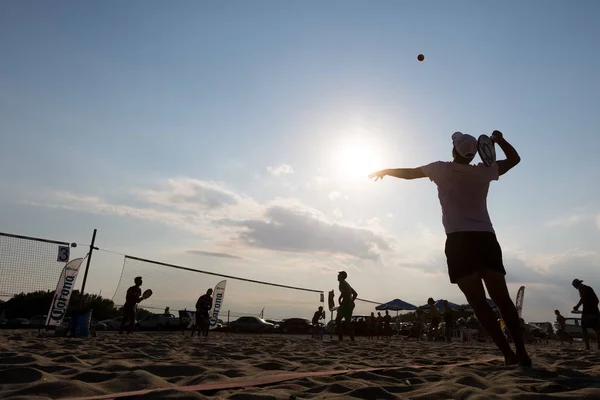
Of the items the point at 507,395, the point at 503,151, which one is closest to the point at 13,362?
the point at 507,395

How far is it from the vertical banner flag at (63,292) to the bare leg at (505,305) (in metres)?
11.1

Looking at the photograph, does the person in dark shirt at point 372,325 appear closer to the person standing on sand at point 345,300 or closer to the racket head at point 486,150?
the person standing on sand at point 345,300

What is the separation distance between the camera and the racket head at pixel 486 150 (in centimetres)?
360

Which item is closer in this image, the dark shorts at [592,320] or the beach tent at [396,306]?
the dark shorts at [592,320]

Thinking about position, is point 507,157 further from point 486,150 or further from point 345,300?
point 345,300

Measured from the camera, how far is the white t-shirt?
3461 millimetres

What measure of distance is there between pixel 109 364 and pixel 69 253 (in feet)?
31.3

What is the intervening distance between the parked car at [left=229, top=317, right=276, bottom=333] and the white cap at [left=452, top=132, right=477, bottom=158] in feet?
73.7

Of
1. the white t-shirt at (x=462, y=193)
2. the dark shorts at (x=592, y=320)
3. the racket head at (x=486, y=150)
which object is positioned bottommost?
the dark shorts at (x=592, y=320)

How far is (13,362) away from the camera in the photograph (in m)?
3.04

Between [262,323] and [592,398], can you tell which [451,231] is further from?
[262,323]

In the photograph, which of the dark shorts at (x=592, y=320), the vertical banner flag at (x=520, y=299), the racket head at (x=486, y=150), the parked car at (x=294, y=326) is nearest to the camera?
the racket head at (x=486, y=150)

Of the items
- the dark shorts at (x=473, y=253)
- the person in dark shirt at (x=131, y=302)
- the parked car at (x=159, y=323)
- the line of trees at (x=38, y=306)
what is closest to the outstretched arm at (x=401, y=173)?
the dark shorts at (x=473, y=253)

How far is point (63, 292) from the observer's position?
37.6 feet
